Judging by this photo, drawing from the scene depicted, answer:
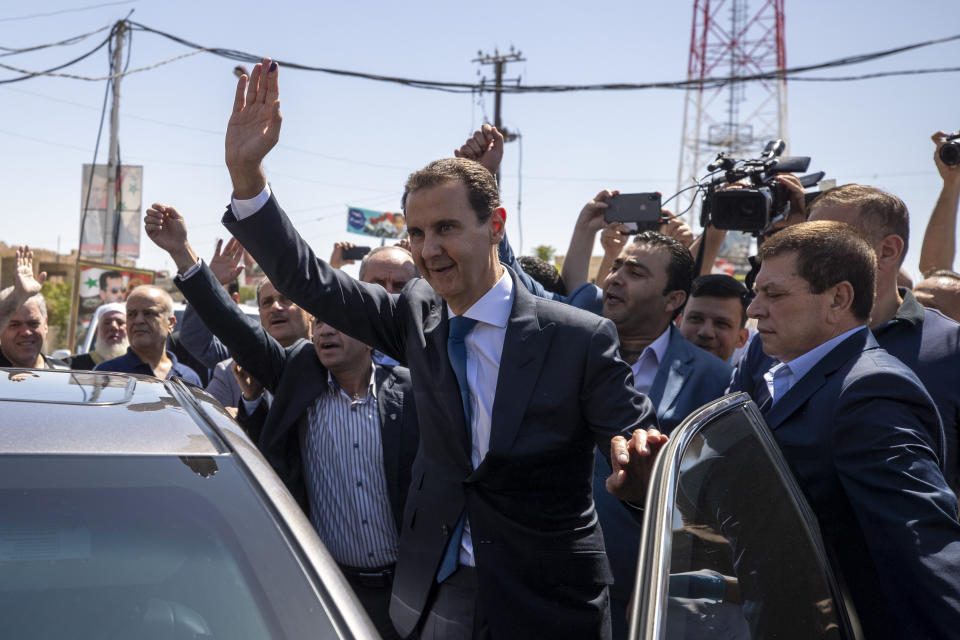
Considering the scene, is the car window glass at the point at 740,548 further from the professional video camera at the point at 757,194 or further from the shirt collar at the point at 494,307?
the professional video camera at the point at 757,194

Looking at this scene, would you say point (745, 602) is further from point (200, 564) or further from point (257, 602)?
point (200, 564)

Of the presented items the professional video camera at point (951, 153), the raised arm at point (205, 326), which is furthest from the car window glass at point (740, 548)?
the raised arm at point (205, 326)

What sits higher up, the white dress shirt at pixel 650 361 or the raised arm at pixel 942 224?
the raised arm at pixel 942 224

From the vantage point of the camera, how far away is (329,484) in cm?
326

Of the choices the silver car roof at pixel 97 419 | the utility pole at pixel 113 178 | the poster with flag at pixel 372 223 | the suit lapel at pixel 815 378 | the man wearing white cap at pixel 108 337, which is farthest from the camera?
the poster with flag at pixel 372 223

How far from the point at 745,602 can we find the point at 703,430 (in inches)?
13.4

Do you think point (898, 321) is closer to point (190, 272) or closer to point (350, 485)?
point (350, 485)

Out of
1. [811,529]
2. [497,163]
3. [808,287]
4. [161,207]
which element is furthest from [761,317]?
[161,207]

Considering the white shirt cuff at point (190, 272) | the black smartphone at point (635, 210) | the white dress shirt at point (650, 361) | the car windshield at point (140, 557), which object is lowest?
the car windshield at point (140, 557)

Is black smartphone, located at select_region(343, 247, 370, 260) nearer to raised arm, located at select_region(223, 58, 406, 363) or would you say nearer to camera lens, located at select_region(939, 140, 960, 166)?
camera lens, located at select_region(939, 140, 960, 166)

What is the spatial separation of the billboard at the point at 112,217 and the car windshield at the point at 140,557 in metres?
16.8

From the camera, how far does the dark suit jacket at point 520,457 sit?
224 cm

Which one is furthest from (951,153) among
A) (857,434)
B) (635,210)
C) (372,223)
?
(372,223)

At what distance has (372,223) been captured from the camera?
42.9 meters
